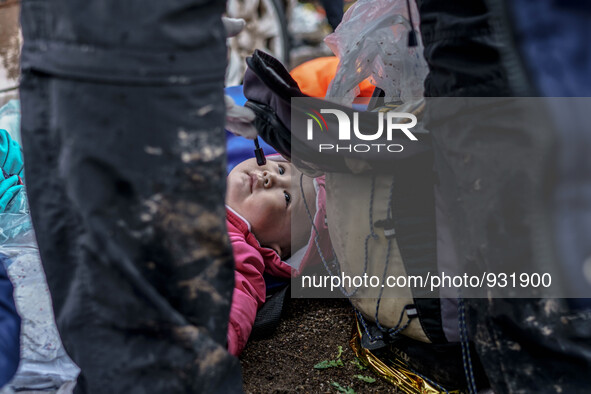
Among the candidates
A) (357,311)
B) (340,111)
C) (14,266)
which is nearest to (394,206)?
(340,111)

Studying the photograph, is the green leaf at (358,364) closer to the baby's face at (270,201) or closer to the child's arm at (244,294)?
the child's arm at (244,294)

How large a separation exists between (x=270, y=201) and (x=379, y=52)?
0.66 m

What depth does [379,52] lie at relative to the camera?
1.21 m

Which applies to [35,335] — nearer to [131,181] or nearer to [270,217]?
[131,181]

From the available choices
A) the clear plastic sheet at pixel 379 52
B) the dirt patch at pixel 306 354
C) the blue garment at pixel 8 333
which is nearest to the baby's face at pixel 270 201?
the dirt patch at pixel 306 354

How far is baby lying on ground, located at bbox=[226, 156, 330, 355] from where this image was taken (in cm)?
155

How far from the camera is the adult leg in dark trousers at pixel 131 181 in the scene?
2.20ft

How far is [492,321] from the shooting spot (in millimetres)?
822

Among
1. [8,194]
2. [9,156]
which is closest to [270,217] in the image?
[8,194]

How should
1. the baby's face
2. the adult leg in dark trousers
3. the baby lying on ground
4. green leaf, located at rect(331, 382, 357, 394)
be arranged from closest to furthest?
the adult leg in dark trousers → green leaf, located at rect(331, 382, 357, 394) → the baby lying on ground → the baby's face

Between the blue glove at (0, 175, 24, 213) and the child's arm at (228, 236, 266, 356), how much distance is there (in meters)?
0.66

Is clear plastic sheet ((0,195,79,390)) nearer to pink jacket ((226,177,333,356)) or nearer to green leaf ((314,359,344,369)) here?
pink jacket ((226,177,333,356))

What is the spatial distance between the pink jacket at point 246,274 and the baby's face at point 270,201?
45mm

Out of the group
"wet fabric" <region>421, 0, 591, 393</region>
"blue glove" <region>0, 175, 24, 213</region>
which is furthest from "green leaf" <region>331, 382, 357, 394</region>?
"blue glove" <region>0, 175, 24, 213</region>
